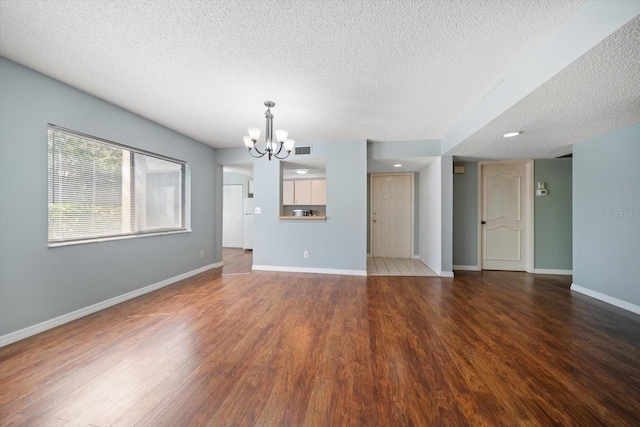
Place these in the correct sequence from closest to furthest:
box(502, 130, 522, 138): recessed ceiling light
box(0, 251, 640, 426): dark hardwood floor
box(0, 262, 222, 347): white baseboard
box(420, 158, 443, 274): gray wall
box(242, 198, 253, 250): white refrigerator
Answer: box(0, 251, 640, 426): dark hardwood floor → box(0, 262, 222, 347): white baseboard → box(502, 130, 522, 138): recessed ceiling light → box(420, 158, 443, 274): gray wall → box(242, 198, 253, 250): white refrigerator

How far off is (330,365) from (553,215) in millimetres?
5280

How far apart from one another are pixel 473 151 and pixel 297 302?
3.70 metres

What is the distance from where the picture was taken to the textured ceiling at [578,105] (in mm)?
1504

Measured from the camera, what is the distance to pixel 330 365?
69.1 inches

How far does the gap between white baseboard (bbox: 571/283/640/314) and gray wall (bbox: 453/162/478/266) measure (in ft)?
4.83

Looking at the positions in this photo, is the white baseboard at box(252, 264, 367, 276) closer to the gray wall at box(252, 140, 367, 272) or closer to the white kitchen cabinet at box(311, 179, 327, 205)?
the gray wall at box(252, 140, 367, 272)

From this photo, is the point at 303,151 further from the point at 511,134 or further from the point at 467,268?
the point at 467,268

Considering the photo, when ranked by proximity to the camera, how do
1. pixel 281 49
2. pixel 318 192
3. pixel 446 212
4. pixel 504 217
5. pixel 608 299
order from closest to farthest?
1. pixel 281 49
2. pixel 608 299
3. pixel 446 212
4. pixel 504 217
5. pixel 318 192

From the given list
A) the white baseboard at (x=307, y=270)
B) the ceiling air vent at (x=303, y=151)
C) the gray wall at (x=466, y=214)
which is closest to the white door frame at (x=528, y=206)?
the gray wall at (x=466, y=214)

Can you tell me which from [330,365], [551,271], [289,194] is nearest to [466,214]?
[551,271]

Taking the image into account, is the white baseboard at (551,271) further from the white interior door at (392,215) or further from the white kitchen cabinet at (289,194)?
the white kitchen cabinet at (289,194)

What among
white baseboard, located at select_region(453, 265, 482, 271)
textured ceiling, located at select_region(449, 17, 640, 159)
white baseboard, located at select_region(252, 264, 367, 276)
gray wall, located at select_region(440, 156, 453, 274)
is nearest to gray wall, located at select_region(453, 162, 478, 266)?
white baseboard, located at select_region(453, 265, 482, 271)

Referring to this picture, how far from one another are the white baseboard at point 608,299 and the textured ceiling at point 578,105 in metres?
2.16

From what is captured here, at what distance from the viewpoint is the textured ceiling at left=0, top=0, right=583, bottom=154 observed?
1547 millimetres
